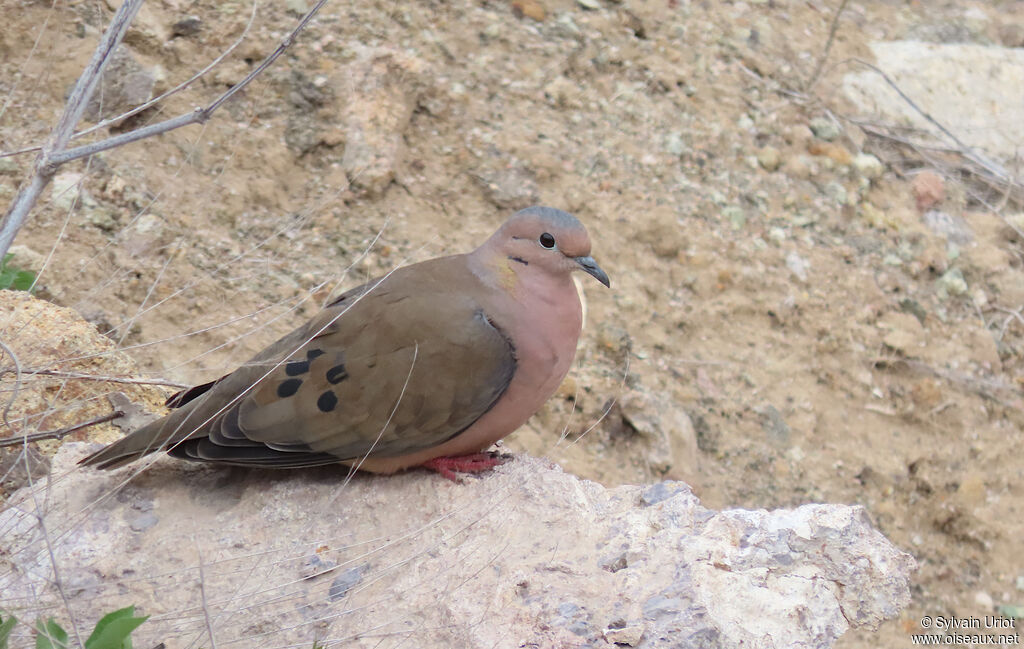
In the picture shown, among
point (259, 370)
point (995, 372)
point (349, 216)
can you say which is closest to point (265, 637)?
point (259, 370)

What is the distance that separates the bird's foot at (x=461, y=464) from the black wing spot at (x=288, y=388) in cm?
43

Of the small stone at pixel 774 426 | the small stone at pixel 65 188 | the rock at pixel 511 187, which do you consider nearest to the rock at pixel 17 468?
the small stone at pixel 65 188

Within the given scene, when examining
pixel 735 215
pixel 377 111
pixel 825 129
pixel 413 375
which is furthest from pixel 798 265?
pixel 413 375

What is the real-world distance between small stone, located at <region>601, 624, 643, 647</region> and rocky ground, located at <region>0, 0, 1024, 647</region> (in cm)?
196

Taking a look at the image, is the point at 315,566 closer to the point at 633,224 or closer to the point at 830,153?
the point at 633,224

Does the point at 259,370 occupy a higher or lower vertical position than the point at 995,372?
higher

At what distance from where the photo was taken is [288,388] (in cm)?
303

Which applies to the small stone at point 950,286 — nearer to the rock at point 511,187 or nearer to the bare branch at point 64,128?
the rock at point 511,187

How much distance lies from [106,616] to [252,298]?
7.62 ft

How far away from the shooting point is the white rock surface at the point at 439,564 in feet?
7.86

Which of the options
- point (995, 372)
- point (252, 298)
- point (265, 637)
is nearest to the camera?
point (265, 637)

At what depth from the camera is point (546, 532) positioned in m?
2.77

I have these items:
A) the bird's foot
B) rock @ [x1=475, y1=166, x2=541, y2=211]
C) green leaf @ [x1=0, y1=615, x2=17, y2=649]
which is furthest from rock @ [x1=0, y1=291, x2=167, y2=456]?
rock @ [x1=475, y1=166, x2=541, y2=211]

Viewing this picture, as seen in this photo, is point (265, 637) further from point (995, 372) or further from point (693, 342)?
point (995, 372)
